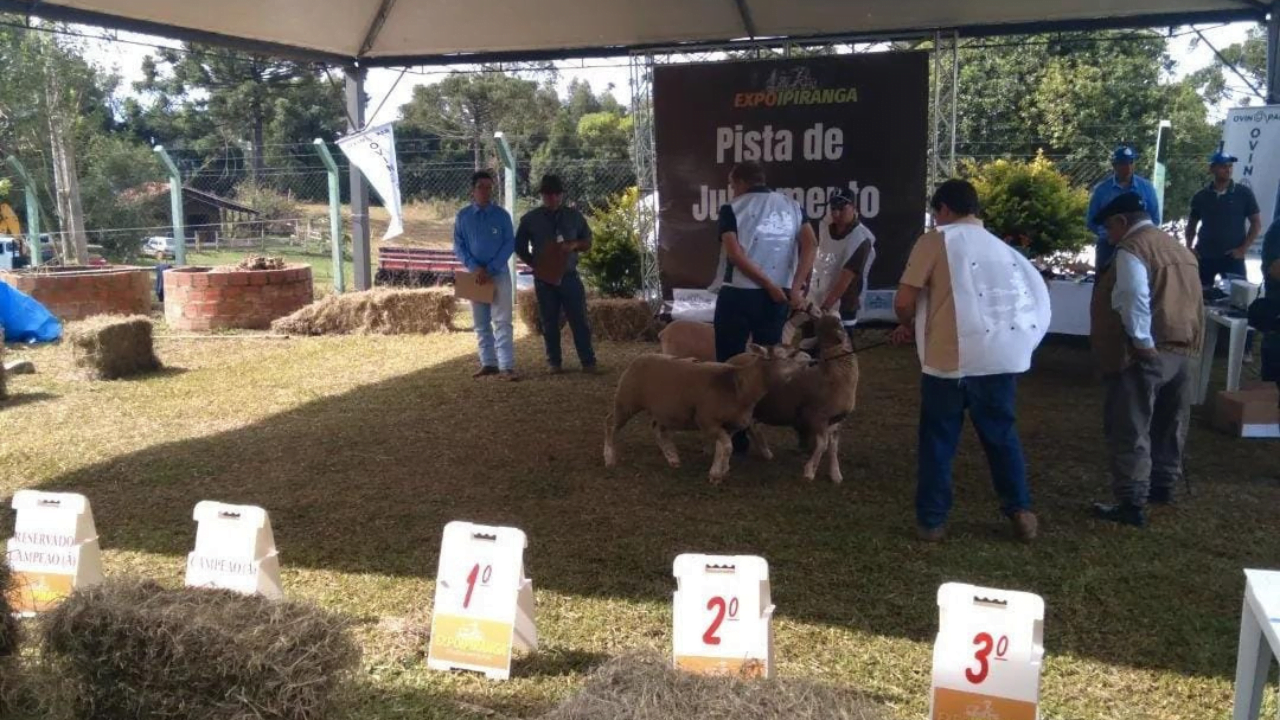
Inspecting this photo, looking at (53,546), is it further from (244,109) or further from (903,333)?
(244,109)

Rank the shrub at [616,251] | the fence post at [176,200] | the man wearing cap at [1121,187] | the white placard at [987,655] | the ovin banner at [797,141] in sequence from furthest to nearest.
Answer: the fence post at [176,200] → the shrub at [616,251] → the ovin banner at [797,141] → the man wearing cap at [1121,187] → the white placard at [987,655]

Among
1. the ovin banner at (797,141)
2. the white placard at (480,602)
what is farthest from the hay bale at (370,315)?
the white placard at (480,602)

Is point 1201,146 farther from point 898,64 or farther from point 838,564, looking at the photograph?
point 838,564

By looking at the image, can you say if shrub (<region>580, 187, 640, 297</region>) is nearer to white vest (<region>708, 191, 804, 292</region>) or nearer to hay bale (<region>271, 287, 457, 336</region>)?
hay bale (<region>271, 287, 457, 336</region>)

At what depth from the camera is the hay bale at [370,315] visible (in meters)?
13.0

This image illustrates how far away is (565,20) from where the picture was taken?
1078 cm

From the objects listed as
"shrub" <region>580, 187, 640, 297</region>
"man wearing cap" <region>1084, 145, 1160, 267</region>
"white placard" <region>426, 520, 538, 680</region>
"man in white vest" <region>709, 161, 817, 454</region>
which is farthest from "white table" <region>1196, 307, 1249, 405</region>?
"shrub" <region>580, 187, 640, 297</region>

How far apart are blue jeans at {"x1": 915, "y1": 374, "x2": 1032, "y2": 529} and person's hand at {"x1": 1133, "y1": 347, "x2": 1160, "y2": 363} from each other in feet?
2.45

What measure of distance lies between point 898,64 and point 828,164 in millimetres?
1188

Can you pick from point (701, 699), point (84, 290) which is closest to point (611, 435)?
point (701, 699)

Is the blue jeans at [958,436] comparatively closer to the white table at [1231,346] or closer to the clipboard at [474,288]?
the white table at [1231,346]

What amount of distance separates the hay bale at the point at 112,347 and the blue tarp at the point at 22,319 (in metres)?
2.43

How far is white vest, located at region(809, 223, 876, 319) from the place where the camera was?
7.44 meters

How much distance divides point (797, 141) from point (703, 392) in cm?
532
